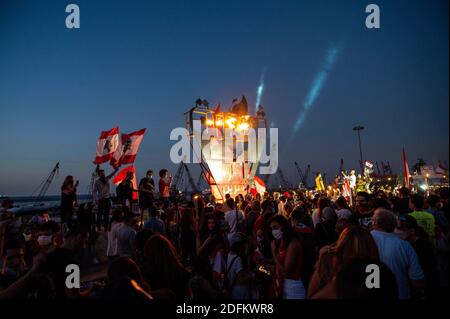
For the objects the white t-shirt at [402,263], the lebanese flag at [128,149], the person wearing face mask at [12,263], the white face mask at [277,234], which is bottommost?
the person wearing face mask at [12,263]

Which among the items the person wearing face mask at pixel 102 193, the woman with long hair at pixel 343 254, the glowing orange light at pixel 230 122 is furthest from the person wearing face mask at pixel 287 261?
the glowing orange light at pixel 230 122

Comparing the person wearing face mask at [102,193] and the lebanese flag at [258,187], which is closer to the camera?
the person wearing face mask at [102,193]

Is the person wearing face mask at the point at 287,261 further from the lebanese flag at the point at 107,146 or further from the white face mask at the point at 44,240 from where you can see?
the lebanese flag at the point at 107,146

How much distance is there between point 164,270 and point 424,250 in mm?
4438

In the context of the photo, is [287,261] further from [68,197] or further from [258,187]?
[258,187]

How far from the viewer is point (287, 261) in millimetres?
4223

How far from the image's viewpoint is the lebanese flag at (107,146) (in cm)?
1273

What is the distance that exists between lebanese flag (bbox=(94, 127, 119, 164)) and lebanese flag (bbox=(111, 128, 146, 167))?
0.25 metres

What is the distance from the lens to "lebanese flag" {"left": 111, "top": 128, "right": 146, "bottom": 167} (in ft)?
42.3

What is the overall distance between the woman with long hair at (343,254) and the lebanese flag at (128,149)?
10.9 metres
